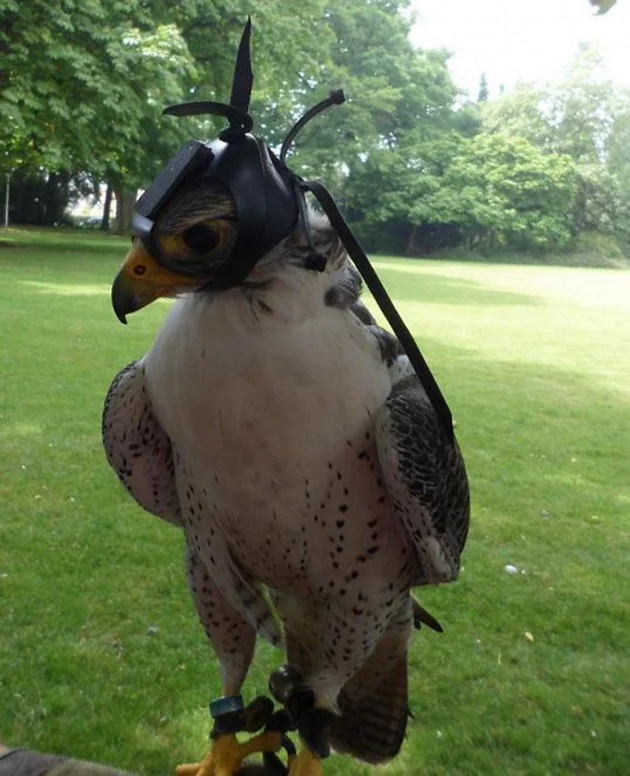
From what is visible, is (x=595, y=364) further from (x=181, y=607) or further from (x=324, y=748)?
(x=324, y=748)

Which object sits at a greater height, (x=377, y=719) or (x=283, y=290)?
(x=283, y=290)

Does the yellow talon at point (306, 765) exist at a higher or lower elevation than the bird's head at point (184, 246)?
lower

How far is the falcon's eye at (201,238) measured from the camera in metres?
0.93

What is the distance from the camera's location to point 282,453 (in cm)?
111

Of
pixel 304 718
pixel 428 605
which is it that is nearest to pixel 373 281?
pixel 304 718

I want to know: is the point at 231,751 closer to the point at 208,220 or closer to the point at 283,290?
the point at 283,290

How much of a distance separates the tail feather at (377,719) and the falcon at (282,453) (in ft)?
0.46

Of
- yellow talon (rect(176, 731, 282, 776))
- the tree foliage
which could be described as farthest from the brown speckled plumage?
the tree foliage

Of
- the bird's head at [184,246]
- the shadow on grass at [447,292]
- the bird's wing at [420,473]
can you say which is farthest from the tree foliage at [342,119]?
the shadow on grass at [447,292]

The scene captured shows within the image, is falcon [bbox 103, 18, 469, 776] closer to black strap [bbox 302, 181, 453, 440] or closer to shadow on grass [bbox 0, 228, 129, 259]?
black strap [bbox 302, 181, 453, 440]

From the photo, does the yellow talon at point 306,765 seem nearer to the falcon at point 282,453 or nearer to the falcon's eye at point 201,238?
the falcon at point 282,453

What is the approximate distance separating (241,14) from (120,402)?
15992 mm

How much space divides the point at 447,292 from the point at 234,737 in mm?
15459

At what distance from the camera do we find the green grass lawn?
8.45 feet
